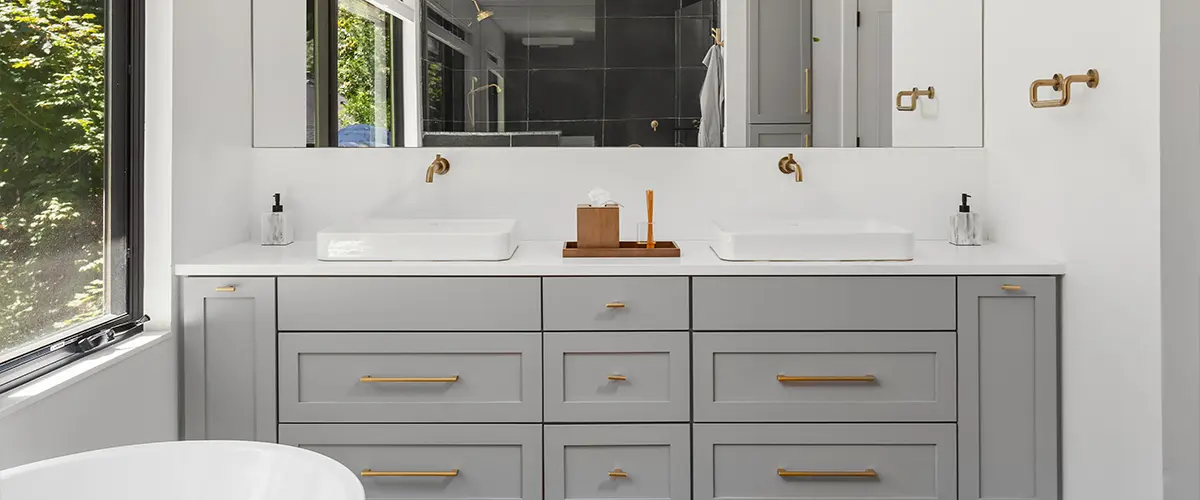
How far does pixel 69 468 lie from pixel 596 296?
3.83 feet

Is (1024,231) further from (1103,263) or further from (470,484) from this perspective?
(470,484)

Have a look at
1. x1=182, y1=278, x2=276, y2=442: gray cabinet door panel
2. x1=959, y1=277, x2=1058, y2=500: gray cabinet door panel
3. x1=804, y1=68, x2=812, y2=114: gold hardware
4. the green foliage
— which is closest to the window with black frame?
the green foliage

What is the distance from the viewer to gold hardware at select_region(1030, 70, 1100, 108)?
2.00 meters

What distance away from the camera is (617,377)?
2176 mm

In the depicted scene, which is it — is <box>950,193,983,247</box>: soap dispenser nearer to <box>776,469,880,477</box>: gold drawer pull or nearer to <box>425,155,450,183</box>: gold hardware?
<box>776,469,880,477</box>: gold drawer pull

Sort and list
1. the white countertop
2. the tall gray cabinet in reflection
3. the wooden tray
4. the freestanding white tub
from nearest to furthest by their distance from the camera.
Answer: the freestanding white tub < the white countertop < the wooden tray < the tall gray cabinet in reflection

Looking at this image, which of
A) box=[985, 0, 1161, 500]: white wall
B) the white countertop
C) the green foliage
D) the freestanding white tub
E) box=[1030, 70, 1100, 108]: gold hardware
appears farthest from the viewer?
the white countertop

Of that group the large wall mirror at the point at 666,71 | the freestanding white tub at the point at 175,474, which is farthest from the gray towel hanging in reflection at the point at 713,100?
the freestanding white tub at the point at 175,474

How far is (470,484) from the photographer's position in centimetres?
221

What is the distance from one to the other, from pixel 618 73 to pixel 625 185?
13.3 inches

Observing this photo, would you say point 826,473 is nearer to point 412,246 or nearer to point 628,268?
point 628,268

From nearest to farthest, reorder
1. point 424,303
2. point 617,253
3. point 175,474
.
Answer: point 175,474 < point 424,303 < point 617,253

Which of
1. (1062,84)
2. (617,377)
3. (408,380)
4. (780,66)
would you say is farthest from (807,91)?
(408,380)

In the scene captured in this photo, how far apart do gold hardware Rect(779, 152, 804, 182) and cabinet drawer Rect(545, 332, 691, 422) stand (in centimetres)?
79
